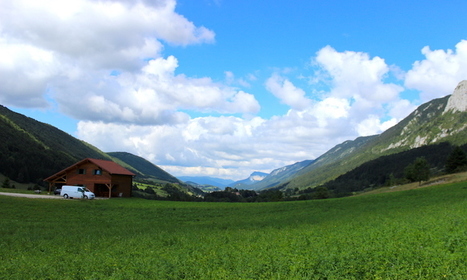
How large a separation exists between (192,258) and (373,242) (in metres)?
9.97

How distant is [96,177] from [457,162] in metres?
103

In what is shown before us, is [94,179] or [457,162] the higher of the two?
[457,162]

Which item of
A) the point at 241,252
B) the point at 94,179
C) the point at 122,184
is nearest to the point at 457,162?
the point at 122,184

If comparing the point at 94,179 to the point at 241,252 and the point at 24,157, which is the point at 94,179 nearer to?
the point at 241,252

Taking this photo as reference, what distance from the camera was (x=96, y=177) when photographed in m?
66.6

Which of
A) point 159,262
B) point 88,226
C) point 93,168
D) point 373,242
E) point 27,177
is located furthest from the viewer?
point 27,177

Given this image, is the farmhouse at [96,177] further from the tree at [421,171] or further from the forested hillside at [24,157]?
the forested hillside at [24,157]

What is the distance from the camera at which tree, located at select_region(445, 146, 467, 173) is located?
95.6 meters

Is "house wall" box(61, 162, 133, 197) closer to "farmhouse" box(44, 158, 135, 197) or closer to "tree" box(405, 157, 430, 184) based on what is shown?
"farmhouse" box(44, 158, 135, 197)

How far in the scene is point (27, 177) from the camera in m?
146

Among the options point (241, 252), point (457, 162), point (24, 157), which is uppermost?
point (24, 157)

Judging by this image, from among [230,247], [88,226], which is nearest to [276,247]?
[230,247]

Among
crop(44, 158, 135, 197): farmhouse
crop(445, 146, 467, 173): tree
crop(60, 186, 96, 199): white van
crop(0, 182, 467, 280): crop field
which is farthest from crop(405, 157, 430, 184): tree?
crop(60, 186, 96, 199): white van

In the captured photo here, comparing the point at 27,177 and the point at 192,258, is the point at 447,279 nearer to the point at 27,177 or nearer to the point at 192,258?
the point at 192,258
